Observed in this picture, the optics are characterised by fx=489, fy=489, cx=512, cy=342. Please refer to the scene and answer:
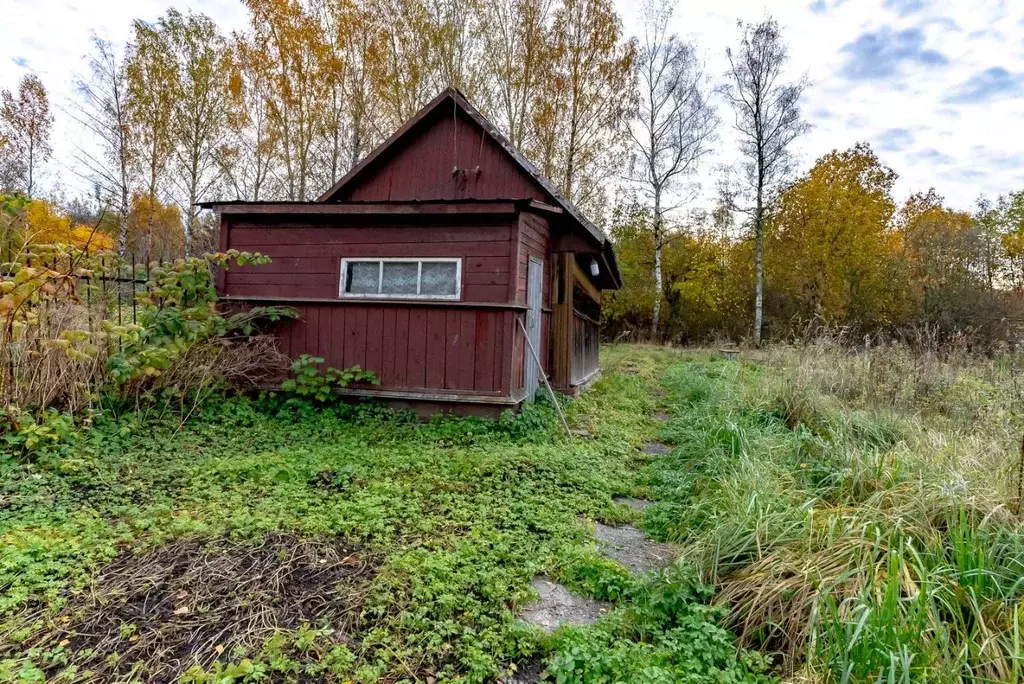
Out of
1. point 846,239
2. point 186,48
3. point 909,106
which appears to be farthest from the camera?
point 846,239

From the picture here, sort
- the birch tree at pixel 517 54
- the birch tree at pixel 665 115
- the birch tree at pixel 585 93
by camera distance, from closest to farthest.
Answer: the birch tree at pixel 517 54
the birch tree at pixel 585 93
the birch tree at pixel 665 115

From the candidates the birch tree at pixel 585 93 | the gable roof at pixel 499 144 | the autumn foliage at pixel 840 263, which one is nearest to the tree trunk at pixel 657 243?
the autumn foliage at pixel 840 263

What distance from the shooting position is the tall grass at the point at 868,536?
5.89 feet

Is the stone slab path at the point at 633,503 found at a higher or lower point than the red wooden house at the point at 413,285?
lower

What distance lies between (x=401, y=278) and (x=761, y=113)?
17.4 meters

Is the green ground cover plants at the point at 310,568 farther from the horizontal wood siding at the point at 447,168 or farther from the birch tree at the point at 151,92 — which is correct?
the birch tree at the point at 151,92

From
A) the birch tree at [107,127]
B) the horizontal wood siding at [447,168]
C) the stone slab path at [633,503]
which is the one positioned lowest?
the stone slab path at [633,503]

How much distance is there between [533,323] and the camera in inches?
269

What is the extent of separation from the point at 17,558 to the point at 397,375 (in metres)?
3.84

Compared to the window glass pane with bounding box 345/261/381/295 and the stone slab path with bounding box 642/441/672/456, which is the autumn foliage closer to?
the stone slab path with bounding box 642/441/672/456

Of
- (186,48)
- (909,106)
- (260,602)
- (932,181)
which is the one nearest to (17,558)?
(260,602)

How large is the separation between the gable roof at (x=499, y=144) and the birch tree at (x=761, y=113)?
12703mm

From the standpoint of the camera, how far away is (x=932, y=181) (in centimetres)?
2175

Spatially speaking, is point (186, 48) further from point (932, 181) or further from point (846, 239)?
point (932, 181)
